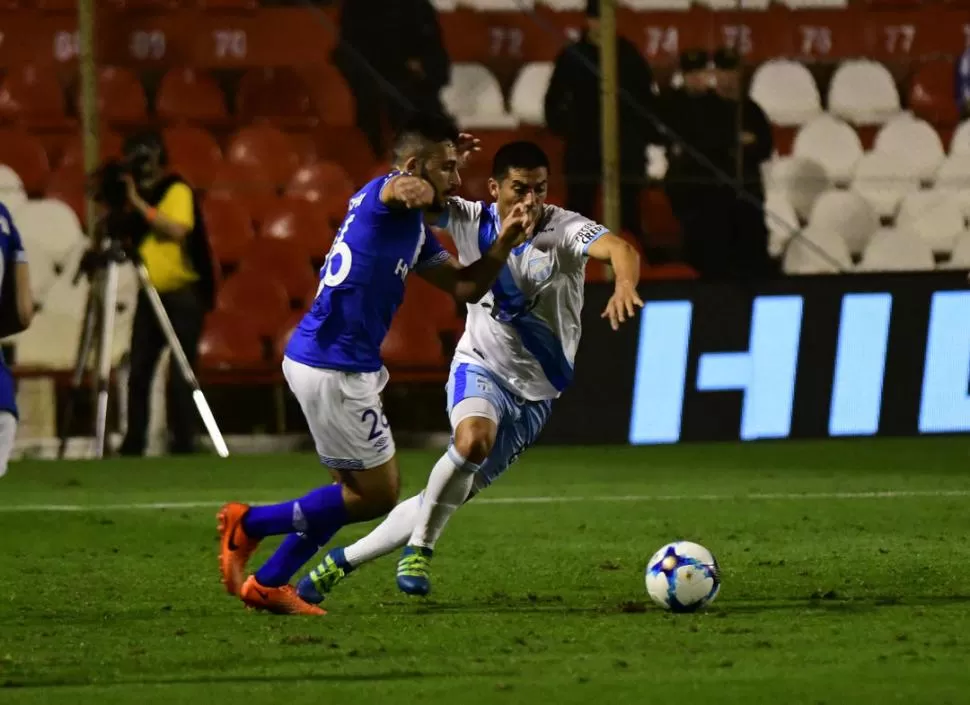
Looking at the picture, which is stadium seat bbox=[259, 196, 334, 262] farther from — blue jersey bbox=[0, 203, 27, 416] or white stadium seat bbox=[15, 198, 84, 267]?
blue jersey bbox=[0, 203, 27, 416]

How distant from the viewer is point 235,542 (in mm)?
6160

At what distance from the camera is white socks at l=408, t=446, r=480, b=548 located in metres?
6.19

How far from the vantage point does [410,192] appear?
5.71 meters

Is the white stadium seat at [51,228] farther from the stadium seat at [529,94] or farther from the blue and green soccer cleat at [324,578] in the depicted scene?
the blue and green soccer cleat at [324,578]

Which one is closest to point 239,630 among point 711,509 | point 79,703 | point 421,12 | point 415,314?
point 79,703

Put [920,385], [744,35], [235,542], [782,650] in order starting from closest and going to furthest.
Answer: [782,650] → [235,542] → [920,385] → [744,35]

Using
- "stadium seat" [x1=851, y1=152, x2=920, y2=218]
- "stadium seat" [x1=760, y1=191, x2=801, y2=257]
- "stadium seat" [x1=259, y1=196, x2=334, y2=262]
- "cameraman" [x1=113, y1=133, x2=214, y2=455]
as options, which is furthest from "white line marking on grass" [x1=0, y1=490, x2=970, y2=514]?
"stadium seat" [x1=851, y1=152, x2=920, y2=218]

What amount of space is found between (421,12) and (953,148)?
4362 millimetres

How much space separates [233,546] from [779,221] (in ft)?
25.2

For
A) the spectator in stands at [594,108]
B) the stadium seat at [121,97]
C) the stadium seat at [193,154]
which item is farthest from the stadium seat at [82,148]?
the spectator in stands at [594,108]

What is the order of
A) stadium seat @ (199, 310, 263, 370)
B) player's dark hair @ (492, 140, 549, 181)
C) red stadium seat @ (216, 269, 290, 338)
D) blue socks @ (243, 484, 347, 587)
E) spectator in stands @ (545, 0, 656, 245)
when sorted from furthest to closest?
spectator in stands @ (545, 0, 656, 245) < red stadium seat @ (216, 269, 290, 338) < stadium seat @ (199, 310, 263, 370) < player's dark hair @ (492, 140, 549, 181) < blue socks @ (243, 484, 347, 587)

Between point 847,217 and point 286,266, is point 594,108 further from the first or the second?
point 286,266

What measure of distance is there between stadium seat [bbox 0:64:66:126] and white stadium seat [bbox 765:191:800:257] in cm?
545

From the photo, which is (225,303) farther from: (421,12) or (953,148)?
(953,148)
